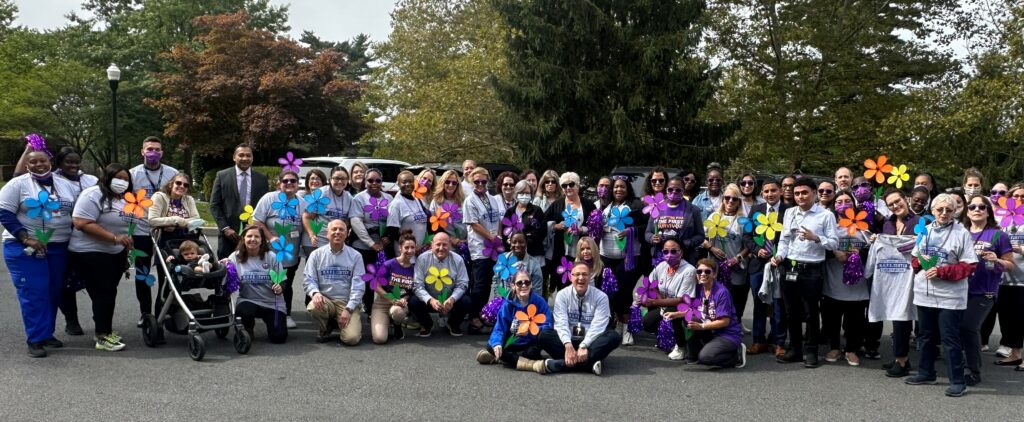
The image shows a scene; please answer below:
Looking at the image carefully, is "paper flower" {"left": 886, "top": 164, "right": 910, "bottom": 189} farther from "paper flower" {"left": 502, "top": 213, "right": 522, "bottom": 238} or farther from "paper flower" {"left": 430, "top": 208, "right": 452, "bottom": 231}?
"paper flower" {"left": 430, "top": 208, "right": 452, "bottom": 231}

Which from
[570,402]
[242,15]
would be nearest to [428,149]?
[242,15]

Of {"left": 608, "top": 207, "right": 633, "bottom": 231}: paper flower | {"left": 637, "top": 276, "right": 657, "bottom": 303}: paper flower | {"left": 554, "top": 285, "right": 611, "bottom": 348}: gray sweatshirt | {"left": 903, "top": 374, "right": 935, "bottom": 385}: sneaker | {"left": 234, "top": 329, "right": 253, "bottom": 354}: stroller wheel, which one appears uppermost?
{"left": 608, "top": 207, "right": 633, "bottom": 231}: paper flower

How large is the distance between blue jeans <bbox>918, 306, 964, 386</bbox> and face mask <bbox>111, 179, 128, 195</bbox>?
6.72m

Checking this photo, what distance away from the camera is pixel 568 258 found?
25.7ft

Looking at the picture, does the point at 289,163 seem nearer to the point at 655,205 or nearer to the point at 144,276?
the point at 144,276

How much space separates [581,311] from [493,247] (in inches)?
64.7

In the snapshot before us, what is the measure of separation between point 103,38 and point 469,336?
38323mm

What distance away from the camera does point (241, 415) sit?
495cm

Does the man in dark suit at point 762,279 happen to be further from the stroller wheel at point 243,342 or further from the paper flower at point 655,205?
the stroller wheel at point 243,342

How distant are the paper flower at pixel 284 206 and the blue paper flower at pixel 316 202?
0.13 meters

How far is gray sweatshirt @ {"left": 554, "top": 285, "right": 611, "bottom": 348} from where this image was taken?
6375mm

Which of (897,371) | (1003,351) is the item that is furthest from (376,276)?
(1003,351)

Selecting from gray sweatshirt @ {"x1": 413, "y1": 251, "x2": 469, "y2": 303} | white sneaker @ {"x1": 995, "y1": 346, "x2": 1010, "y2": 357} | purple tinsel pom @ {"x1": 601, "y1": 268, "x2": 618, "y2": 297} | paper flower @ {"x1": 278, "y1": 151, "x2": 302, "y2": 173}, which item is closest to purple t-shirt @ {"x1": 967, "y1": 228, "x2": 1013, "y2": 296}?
white sneaker @ {"x1": 995, "y1": 346, "x2": 1010, "y2": 357}

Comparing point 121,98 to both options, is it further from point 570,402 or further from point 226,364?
point 570,402
